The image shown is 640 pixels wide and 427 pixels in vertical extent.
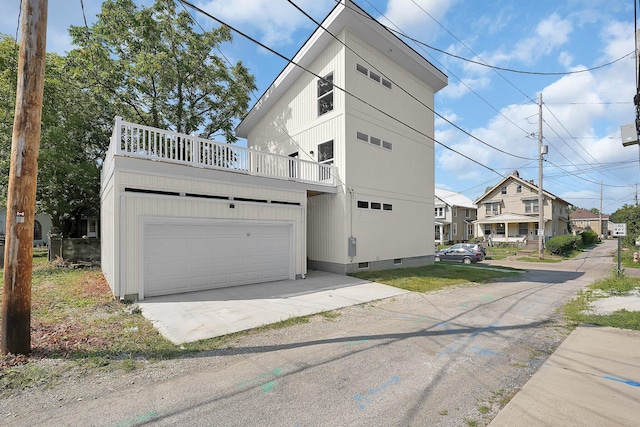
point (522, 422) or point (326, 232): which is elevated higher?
point (326, 232)

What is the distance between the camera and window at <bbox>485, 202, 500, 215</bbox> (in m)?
36.9

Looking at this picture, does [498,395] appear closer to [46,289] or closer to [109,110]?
[46,289]

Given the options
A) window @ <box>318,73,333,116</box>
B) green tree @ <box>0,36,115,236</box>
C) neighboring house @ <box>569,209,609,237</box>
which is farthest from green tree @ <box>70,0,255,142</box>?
neighboring house @ <box>569,209,609,237</box>

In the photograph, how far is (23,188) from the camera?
4086mm

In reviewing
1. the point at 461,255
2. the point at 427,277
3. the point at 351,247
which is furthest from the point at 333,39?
the point at 461,255

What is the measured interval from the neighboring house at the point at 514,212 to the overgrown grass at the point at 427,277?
77.2 ft

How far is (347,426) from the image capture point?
2838 mm

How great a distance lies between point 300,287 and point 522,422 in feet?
23.2

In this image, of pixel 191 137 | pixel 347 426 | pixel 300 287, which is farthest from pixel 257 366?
pixel 191 137

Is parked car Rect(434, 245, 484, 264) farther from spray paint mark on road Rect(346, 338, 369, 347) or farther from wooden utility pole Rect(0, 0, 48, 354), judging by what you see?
wooden utility pole Rect(0, 0, 48, 354)

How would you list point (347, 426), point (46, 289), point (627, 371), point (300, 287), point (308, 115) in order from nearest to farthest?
point (347, 426) → point (627, 371) → point (46, 289) → point (300, 287) → point (308, 115)

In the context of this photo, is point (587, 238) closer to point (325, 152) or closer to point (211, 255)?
point (325, 152)

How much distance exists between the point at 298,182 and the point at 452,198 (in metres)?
32.5

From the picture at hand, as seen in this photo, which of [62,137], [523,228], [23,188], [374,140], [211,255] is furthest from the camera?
[523,228]
